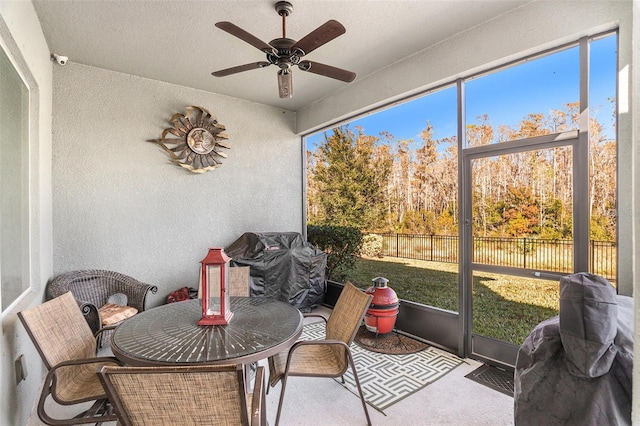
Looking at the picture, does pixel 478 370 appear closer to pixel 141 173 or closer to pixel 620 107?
pixel 620 107

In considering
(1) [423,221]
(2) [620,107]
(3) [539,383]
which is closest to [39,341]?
(3) [539,383]

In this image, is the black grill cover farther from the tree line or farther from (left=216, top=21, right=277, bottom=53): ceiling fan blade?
(left=216, top=21, right=277, bottom=53): ceiling fan blade

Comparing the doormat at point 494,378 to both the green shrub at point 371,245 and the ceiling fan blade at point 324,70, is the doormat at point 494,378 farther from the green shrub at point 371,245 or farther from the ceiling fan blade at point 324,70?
the ceiling fan blade at point 324,70

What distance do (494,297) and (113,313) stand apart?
367cm

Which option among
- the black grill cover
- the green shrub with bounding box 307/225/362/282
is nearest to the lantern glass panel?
the black grill cover

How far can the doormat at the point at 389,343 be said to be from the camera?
3.25m

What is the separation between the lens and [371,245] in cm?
450

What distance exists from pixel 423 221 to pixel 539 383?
7.71ft

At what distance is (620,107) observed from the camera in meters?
2.19

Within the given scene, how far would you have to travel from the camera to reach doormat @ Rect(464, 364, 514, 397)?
2520 mm

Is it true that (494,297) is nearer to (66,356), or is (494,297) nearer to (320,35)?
(320,35)

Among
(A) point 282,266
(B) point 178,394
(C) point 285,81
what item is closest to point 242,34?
(C) point 285,81

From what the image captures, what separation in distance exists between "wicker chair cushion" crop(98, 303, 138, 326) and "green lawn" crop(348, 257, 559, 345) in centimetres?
301

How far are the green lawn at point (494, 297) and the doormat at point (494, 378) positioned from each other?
281 millimetres
